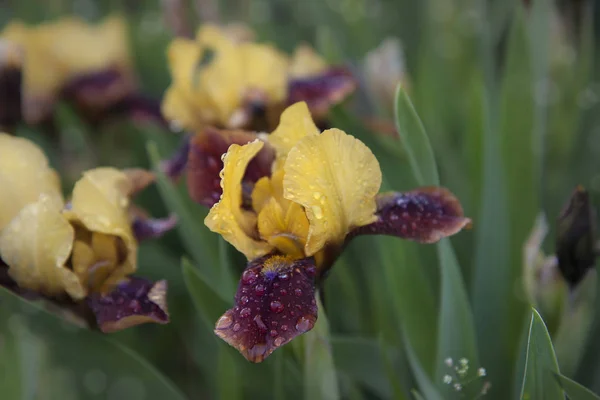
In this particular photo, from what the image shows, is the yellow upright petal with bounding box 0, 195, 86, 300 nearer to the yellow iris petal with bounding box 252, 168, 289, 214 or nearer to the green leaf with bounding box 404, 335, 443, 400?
the yellow iris petal with bounding box 252, 168, 289, 214

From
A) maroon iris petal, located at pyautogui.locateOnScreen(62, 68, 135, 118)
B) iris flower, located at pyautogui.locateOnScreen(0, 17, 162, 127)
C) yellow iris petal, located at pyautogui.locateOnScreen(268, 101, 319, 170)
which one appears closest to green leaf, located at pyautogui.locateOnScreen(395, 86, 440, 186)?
yellow iris petal, located at pyautogui.locateOnScreen(268, 101, 319, 170)

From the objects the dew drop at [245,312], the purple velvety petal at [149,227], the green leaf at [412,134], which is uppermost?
the green leaf at [412,134]

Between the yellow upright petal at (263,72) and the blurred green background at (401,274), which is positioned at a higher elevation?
the yellow upright petal at (263,72)

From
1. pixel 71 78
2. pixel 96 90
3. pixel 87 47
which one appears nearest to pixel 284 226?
pixel 96 90

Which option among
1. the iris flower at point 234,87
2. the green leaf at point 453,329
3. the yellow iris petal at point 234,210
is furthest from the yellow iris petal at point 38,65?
the green leaf at point 453,329

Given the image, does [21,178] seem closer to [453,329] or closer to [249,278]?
[249,278]

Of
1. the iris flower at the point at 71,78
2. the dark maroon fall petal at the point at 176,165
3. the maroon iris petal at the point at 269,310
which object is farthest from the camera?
the iris flower at the point at 71,78

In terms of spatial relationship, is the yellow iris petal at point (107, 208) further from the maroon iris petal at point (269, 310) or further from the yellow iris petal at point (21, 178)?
the maroon iris petal at point (269, 310)
